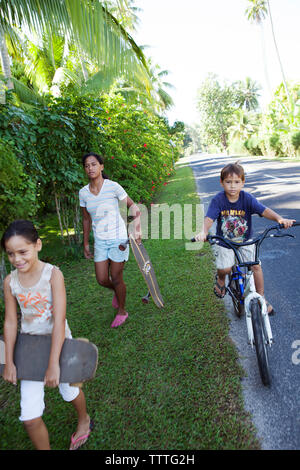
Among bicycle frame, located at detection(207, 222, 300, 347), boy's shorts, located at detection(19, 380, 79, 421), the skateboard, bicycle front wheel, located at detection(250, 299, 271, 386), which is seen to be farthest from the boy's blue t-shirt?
boy's shorts, located at detection(19, 380, 79, 421)

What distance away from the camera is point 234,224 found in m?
2.99

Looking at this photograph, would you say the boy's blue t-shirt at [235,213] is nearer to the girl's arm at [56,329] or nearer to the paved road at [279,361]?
the paved road at [279,361]

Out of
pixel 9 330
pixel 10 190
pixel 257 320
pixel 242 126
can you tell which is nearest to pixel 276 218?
pixel 257 320

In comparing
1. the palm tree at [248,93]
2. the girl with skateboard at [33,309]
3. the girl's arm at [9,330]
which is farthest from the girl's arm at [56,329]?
the palm tree at [248,93]

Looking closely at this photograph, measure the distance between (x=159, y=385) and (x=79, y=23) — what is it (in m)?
5.04

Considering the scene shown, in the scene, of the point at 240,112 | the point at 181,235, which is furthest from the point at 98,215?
the point at 240,112

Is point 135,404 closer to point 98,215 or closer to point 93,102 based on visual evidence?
point 98,215

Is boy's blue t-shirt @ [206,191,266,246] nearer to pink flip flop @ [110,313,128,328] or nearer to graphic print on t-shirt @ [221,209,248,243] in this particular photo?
graphic print on t-shirt @ [221,209,248,243]

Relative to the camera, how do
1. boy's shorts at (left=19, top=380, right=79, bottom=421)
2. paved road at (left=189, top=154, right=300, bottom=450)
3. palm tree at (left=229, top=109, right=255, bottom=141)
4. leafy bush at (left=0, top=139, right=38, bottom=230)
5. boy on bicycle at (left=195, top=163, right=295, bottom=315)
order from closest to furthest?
boy's shorts at (left=19, top=380, right=79, bottom=421), paved road at (left=189, top=154, right=300, bottom=450), boy on bicycle at (left=195, top=163, right=295, bottom=315), leafy bush at (left=0, top=139, right=38, bottom=230), palm tree at (left=229, top=109, right=255, bottom=141)

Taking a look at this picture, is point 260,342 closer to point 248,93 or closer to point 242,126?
point 242,126

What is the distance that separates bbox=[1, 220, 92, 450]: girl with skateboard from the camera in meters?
1.71

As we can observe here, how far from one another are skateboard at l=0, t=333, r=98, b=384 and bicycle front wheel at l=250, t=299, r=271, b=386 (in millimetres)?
1275

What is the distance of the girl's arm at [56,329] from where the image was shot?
1718 millimetres

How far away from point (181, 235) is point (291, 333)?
185 inches
